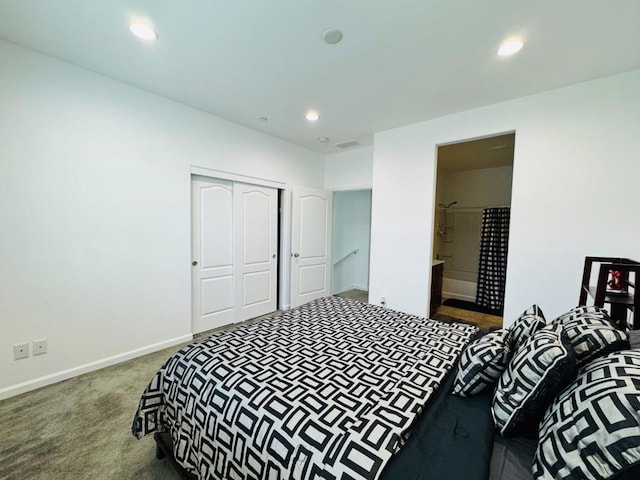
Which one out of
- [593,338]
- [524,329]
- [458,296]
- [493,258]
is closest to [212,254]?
[524,329]

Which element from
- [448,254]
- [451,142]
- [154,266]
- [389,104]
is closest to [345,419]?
[154,266]

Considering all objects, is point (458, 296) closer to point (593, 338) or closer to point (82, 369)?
point (593, 338)

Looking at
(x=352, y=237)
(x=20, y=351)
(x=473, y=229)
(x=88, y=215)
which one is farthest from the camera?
(x=352, y=237)

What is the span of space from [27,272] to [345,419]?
2.67 metres

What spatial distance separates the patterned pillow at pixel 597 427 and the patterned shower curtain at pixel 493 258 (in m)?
4.03

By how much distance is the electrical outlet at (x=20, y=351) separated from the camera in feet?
6.70

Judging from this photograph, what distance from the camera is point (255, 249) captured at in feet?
12.3

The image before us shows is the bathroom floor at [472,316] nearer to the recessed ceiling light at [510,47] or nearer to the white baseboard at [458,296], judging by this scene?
the white baseboard at [458,296]

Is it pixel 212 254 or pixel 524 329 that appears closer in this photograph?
pixel 524 329

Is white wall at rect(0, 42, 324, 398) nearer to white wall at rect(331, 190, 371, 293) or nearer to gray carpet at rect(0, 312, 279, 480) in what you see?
gray carpet at rect(0, 312, 279, 480)

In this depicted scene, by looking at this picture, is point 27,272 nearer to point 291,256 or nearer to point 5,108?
point 5,108

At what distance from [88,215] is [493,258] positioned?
539cm

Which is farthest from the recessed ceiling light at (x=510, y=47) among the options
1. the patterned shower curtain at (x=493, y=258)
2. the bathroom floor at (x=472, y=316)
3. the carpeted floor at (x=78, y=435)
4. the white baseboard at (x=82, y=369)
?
the white baseboard at (x=82, y=369)

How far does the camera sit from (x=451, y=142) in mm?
3000
